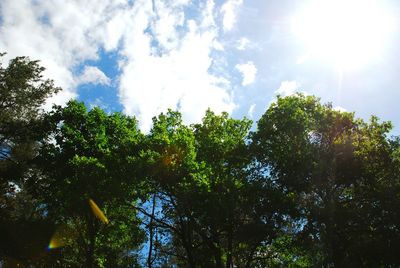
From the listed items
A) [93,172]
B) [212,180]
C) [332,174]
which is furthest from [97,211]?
[332,174]

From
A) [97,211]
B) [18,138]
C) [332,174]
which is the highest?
[18,138]

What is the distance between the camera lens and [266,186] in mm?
23484

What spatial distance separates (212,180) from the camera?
83.3 feet

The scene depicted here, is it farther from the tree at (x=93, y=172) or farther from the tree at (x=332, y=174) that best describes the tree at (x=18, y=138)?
the tree at (x=332, y=174)

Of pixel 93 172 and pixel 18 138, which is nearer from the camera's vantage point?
pixel 93 172

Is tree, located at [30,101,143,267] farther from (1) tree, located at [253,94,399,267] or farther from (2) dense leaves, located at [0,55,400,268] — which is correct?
(1) tree, located at [253,94,399,267]

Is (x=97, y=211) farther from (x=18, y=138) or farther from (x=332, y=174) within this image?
(x=332, y=174)

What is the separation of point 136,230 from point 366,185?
15.9 meters

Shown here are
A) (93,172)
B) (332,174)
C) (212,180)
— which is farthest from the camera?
(212,180)

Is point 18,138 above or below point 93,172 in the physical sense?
above

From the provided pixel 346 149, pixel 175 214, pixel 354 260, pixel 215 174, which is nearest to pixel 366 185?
pixel 346 149

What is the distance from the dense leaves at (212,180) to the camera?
21234 mm

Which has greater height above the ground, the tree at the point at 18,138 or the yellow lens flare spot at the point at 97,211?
the tree at the point at 18,138

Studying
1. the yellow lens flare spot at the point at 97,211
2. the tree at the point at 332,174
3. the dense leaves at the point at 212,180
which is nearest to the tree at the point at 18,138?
the dense leaves at the point at 212,180
